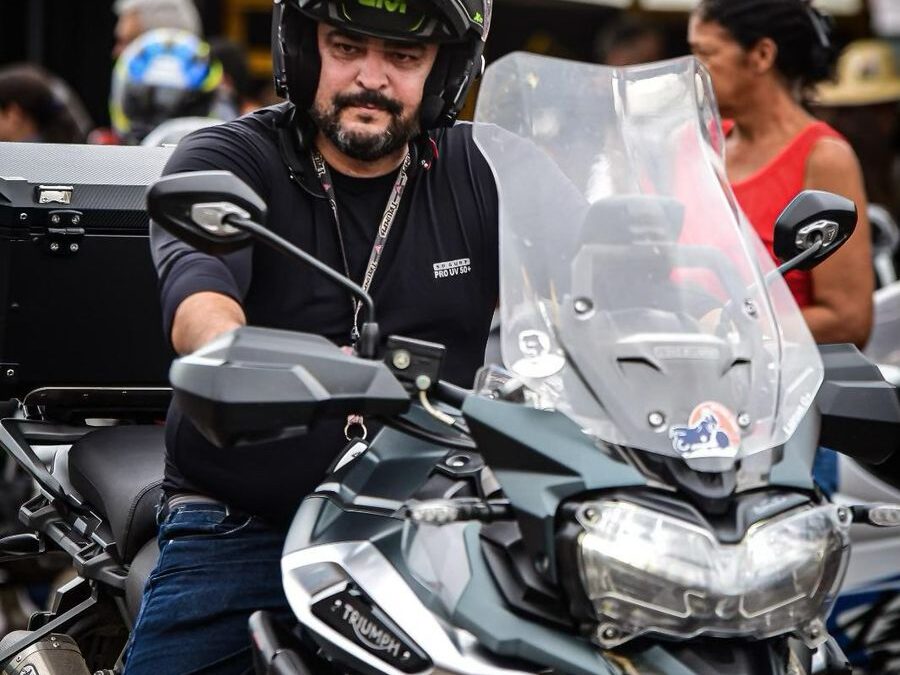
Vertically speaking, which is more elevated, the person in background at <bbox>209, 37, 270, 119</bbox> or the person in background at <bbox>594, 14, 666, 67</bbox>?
the person in background at <bbox>594, 14, 666, 67</bbox>

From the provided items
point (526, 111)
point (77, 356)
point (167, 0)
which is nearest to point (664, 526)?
point (526, 111)

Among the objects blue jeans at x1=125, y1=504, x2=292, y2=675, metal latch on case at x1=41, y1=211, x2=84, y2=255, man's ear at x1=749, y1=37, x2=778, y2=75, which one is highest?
man's ear at x1=749, y1=37, x2=778, y2=75

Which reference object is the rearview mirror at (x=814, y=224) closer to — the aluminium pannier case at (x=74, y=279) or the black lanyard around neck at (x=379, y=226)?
the black lanyard around neck at (x=379, y=226)

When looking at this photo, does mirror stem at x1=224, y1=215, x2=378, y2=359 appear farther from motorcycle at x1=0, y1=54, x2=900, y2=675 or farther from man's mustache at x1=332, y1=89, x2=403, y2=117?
man's mustache at x1=332, y1=89, x2=403, y2=117

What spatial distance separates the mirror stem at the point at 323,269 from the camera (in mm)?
2326

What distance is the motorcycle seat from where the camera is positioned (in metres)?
3.37

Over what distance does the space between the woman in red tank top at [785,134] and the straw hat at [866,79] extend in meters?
3.09

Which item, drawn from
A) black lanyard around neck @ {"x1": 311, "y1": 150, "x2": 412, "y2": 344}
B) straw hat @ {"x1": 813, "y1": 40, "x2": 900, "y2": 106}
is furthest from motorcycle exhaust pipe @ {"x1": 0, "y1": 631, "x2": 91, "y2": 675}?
straw hat @ {"x1": 813, "y1": 40, "x2": 900, "y2": 106}

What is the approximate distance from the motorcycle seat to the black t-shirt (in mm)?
253

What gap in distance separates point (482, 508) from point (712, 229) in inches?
24.0

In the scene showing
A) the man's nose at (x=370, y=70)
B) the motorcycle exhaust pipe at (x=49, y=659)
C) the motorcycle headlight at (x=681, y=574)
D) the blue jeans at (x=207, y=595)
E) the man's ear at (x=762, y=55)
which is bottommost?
the motorcycle exhaust pipe at (x=49, y=659)

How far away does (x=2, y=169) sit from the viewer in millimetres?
3773

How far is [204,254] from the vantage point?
278cm

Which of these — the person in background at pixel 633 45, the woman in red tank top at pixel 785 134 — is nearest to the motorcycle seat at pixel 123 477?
the woman in red tank top at pixel 785 134
